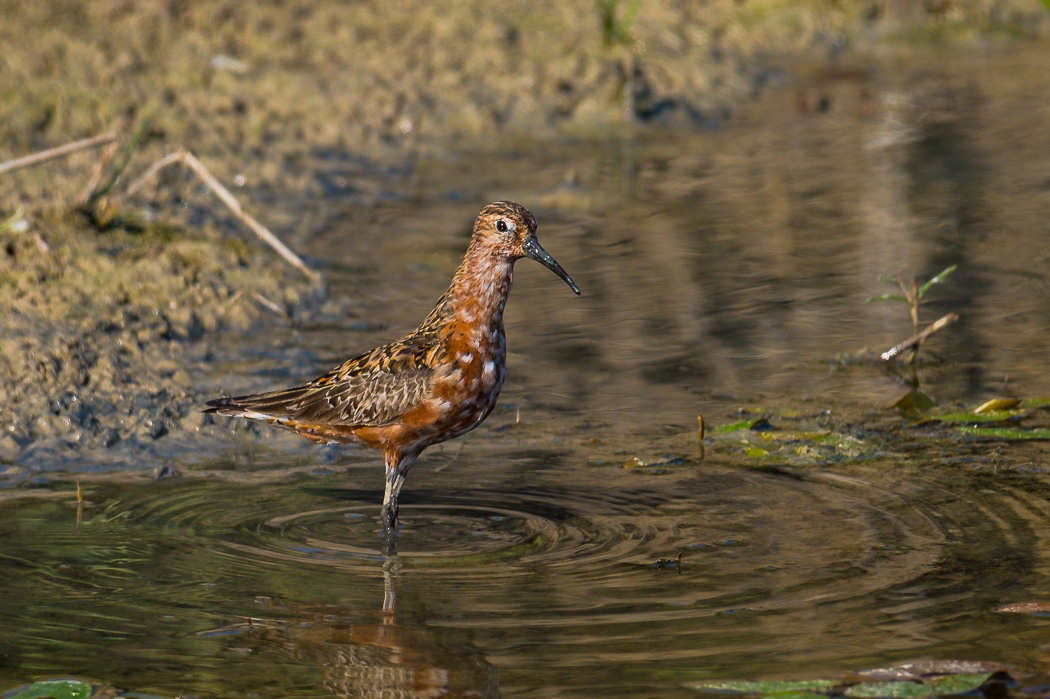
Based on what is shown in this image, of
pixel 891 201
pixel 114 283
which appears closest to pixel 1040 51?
pixel 891 201

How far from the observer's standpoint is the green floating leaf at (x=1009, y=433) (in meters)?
7.06

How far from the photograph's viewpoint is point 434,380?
672 centimetres

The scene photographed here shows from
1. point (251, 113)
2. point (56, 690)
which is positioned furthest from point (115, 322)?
point (251, 113)

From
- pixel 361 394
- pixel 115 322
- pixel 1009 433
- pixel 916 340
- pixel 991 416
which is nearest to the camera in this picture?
pixel 361 394

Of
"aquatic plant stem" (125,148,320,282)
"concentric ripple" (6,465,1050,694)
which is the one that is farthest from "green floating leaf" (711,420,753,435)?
"aquatic plant stem" (125,148,320,282)

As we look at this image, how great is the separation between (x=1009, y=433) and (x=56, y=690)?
469 cm

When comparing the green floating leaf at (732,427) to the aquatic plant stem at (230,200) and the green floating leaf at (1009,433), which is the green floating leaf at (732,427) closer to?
the green floating leaf at (1009,433)

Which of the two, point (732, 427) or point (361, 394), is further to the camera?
point (732, 427)

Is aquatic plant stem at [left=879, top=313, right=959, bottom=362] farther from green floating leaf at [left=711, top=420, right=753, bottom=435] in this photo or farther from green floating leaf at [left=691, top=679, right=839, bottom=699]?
green floating leaf at [left=691, top=679, right=839, bottom=699]

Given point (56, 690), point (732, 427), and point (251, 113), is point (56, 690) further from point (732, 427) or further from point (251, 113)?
point (251, 113)

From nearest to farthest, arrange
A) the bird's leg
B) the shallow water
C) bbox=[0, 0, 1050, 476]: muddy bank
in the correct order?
the shallow water
the bird's leg
bbox=[0, 0, 1050, 476]: muddy bank

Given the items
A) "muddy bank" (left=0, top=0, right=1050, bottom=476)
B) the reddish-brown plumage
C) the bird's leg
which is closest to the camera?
the bird's leg

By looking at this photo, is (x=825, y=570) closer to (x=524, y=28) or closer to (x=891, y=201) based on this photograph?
(x=891, y=201)

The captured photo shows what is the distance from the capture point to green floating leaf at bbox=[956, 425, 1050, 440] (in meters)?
7.06
